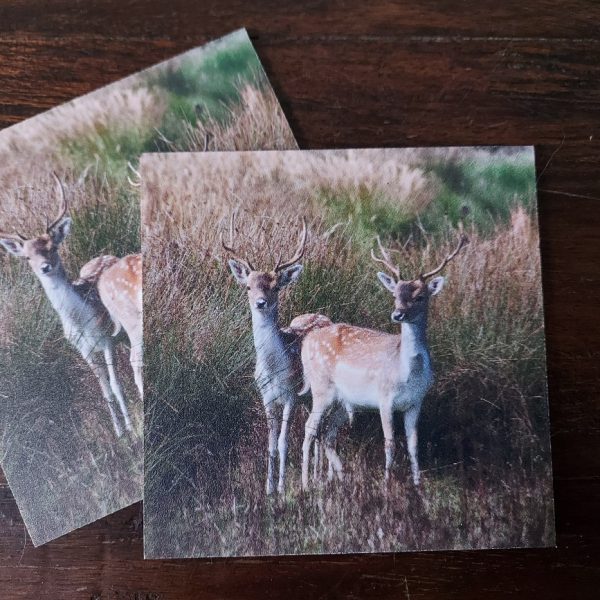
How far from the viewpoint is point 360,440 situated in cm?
Result: 124

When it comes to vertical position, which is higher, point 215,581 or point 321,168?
point 321,168

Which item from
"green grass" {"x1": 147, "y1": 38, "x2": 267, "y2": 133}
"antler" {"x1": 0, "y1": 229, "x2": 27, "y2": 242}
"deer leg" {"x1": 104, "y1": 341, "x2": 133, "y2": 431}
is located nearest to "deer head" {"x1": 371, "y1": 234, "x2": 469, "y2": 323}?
"green grass" {"x1": 147, "y1": 38, "x2": 267, "y2": 133}

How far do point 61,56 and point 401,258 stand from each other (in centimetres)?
73

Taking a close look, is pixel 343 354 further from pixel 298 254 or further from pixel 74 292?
pixel 74 292

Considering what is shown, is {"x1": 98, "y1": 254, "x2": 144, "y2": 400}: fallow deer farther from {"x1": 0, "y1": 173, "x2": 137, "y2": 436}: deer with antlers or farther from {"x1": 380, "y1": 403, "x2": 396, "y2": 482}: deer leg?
{"x1": 380, "y1": 403, "x2": 396, "y2": 482}: deer leg

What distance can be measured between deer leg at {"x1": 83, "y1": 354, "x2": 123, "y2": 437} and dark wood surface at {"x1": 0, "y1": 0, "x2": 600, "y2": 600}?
0.22 m

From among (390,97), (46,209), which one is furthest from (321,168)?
(46,209)

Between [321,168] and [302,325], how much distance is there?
0.94ft

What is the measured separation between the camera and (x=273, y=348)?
1257 millimetres

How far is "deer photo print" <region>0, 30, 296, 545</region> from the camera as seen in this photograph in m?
1.25

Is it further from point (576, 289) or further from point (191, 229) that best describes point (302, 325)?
point (576, 289)

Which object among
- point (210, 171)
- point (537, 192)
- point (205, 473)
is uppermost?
point (210, 171)

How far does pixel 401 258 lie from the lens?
50.1 inches

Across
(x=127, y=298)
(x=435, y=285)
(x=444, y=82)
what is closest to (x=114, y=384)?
(x=127, y=298)
